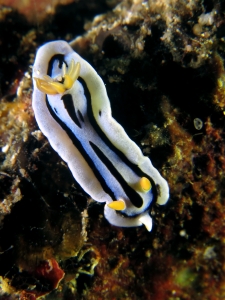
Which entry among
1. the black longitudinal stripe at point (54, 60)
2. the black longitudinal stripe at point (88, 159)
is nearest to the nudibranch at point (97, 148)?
the black longitudinal stripe at point (88, 159)

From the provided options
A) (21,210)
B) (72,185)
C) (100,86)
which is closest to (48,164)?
(72,185)

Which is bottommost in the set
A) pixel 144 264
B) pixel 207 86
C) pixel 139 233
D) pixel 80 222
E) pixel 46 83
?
pixel 144 264

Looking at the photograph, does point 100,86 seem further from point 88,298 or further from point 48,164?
point 88,298

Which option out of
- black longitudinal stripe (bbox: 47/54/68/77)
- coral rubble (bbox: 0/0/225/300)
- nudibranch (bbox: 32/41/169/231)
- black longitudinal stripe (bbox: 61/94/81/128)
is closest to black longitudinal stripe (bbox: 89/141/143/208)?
nudibranch (bbox: 32/41/169/231)

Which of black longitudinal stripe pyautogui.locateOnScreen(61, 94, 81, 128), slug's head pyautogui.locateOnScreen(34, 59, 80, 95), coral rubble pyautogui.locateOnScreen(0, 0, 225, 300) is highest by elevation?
slug's head pyautogui.locateOnScreen(34, 59, 80, 95)

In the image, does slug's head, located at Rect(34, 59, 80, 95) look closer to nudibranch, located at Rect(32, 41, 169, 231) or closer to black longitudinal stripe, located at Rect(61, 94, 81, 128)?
nudibranch, located at Rect(32, 41, 169, 231)

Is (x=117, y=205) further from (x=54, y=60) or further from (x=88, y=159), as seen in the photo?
(x=54, y=60)

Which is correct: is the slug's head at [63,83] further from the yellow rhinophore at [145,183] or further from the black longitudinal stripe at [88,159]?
the yellow rhinophore at [145,183]

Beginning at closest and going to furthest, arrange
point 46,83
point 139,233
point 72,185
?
point 46,83 → point 72,185 → point 139,233
